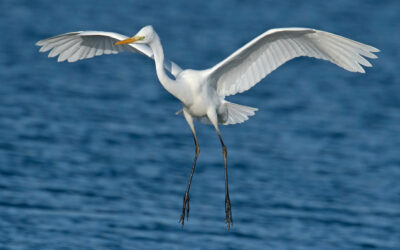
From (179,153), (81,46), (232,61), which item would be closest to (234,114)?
(232,61)

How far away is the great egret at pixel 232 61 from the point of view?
406 inches

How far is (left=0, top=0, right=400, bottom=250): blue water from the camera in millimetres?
13211

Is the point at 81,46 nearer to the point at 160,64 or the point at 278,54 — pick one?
the point at 160,64

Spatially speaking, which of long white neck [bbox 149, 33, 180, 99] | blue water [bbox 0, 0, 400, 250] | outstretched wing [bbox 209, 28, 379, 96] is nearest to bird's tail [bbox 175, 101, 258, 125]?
outstretched wing [bbox 209, 28, 379, 96]

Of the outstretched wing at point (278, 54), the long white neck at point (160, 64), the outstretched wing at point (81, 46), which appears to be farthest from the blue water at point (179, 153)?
the long white neck at point (160, 64)

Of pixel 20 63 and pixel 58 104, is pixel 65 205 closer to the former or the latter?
pixel 58 104

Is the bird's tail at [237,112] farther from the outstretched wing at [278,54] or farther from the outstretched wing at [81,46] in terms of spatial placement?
the outstretched wing at [81,46]

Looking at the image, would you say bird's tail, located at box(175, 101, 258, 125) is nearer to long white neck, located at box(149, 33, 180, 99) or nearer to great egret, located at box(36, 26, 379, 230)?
great egret, located at box(36, 26, 379, 230)

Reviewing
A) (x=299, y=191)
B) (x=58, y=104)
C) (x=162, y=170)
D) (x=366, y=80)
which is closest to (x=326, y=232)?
(x=299, y=191)

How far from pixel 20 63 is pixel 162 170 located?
7.19 meters

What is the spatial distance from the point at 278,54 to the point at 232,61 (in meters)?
0.57

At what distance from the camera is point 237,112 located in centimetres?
1137

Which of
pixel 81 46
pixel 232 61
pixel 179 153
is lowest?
pixel 179 153

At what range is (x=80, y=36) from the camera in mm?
11648
